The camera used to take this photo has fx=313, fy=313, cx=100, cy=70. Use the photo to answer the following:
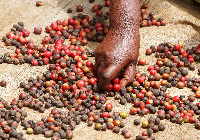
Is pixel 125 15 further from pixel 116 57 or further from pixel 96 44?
pixel 96 44

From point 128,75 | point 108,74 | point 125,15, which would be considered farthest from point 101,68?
point 125,15

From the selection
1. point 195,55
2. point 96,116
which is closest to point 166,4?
point 195,55

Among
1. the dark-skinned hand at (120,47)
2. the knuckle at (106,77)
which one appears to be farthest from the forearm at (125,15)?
the knuckle at (106,77)

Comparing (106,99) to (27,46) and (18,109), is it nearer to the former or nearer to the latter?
(18,109)

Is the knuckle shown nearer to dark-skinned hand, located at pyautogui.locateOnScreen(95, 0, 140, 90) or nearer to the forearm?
dark-skinned hand, located at pyautogui.locateOnScreen(95, 0, 140, 90)

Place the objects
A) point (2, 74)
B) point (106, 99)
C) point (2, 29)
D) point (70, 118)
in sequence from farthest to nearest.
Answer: point (2, 29) → point (2, 74) → point (106, 99) → point (70, 118)
